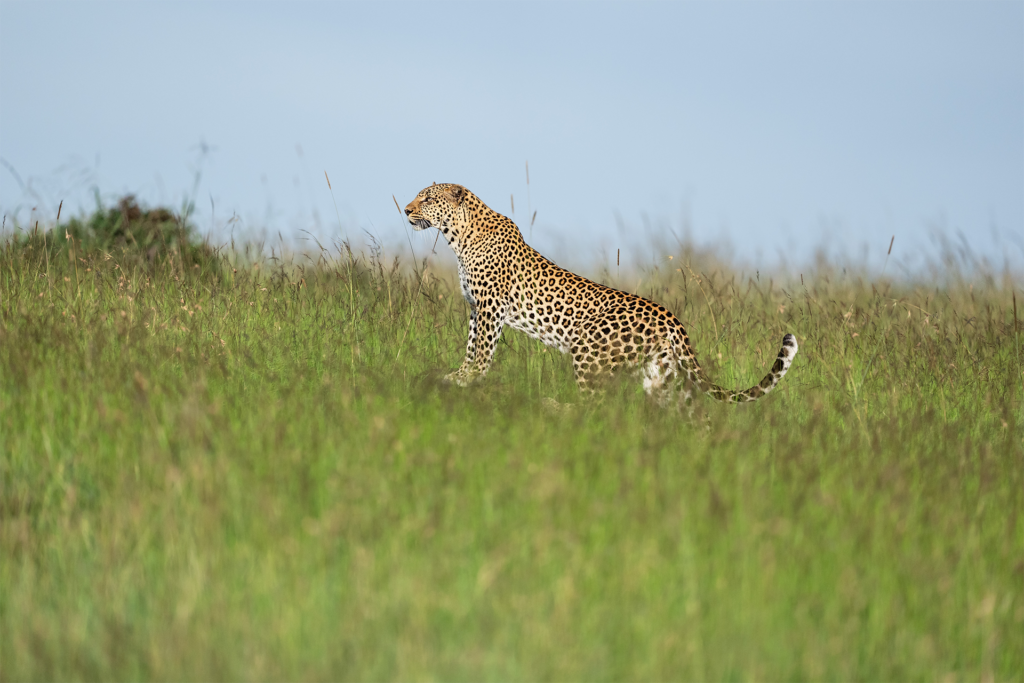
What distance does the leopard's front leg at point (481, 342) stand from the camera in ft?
20.9

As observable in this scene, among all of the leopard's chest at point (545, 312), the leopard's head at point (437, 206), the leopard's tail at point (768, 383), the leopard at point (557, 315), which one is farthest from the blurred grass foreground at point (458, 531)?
the leopard's head at point (437, 206)

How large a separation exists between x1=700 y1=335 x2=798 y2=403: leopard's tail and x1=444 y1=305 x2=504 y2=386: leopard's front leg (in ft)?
5.18

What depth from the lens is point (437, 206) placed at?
7.16 metres

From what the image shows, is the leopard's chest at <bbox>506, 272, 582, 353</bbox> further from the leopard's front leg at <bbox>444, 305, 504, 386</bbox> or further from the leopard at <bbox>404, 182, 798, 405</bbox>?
the leopard's front leg at <bbox>444, 305, 504, 386</bbox>

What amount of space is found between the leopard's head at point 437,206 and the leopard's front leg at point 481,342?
2.90 feet

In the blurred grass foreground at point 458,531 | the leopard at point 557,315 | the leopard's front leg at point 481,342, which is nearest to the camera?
the blurred grass foreground at point 458,531

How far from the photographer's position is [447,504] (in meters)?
3.51

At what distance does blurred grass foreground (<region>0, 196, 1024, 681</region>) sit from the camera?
→ 2.78m

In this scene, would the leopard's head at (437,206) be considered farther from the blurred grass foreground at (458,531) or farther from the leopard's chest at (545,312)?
the blurred grass foreground at (458,531)

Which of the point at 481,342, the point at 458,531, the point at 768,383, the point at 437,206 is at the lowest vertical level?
the point at 458,531

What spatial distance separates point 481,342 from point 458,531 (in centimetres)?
323

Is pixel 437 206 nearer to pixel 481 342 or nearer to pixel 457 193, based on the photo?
pixel 457 193

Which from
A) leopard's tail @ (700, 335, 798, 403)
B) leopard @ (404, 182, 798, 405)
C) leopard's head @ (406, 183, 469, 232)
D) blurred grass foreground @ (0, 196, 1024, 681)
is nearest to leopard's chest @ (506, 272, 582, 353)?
leopard @ (404, 182, 798, 405)

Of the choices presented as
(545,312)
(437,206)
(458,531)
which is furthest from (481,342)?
(458,531)
